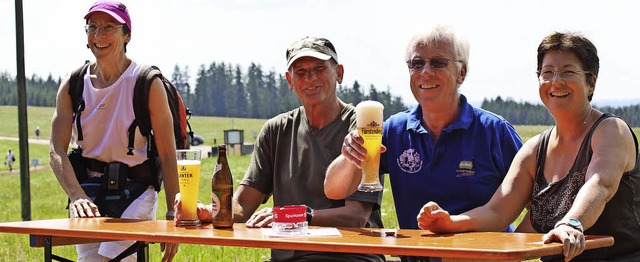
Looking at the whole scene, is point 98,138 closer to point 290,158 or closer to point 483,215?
point 290,158

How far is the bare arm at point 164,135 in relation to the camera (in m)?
5.18

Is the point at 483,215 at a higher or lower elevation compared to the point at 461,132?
lower

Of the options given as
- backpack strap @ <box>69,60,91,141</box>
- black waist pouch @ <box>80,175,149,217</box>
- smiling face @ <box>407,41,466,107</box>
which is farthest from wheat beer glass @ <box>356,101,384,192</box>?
backpack strap @ <box>69,60,91,141</box>

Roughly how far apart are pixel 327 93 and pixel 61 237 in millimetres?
1649

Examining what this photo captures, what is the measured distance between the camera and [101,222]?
15.4 ft

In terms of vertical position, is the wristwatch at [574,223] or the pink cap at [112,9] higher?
the pink cap at [112,9]

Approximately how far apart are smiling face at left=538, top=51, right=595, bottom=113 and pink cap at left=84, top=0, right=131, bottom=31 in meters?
2.62

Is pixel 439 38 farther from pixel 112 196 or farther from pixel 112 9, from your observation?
pixel 112 196

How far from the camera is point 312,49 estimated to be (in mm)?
4570

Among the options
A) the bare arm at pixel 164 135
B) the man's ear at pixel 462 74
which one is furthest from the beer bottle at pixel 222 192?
the man's ear at pixel 462 74

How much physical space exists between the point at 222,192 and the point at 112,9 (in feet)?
5.22

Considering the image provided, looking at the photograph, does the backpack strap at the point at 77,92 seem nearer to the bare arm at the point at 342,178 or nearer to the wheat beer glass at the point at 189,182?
the wheat beer glass at the point at 189,182

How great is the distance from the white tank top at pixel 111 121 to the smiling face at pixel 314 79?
1.15 metres

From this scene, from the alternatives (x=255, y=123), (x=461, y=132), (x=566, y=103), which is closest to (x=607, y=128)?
(x=566, y=103)
